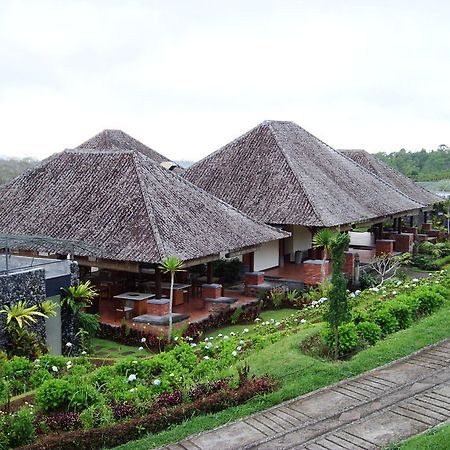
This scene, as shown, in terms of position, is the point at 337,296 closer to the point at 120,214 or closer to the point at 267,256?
the point at 120,214

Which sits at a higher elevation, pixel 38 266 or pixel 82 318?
pixel 38 266

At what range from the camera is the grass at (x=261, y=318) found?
1657cm

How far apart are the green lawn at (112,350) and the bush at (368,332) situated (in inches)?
201

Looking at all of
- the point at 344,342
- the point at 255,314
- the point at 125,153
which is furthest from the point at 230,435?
the point at 125,153

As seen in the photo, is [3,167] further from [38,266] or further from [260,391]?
[260,391]

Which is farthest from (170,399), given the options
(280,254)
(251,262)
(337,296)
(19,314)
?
(280,254)

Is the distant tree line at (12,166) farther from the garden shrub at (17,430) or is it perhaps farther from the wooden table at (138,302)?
the garden shrub at (17,430)

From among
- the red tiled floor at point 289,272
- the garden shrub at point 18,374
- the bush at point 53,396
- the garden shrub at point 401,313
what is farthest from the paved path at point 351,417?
the red tiled floor at point 289,272

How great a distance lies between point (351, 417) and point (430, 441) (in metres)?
1.46

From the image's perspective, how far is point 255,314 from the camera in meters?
17.9

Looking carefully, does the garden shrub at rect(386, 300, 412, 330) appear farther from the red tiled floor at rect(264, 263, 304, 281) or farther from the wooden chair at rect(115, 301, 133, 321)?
the red tiled floor at rect(264, 263, 304, 281)

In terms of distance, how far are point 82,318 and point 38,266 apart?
5.18 ft

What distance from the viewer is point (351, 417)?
8.70 meters

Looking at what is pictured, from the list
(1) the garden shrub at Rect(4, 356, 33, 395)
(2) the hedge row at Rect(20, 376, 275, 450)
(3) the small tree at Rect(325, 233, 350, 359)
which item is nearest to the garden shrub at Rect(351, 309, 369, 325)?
(3) the small tree at Rect(325, 233, 350, 359)
